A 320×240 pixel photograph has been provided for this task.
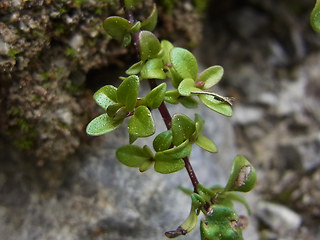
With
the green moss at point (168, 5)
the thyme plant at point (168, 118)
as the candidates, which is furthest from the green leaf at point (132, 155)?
the green moss at point (168, 5)

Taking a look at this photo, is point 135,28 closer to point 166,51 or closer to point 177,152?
point 166,51

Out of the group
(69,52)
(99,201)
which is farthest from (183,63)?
(99,201)

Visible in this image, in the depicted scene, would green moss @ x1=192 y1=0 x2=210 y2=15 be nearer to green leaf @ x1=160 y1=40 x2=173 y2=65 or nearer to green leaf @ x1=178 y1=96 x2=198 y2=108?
green leaf @ x1=160 y1=40 x2=173 y2=65

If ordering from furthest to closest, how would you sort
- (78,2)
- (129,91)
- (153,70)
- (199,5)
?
(199,5) → (78,2) → (153,70) → (129,91)

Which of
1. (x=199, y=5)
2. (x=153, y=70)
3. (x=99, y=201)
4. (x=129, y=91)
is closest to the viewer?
(x=129, y=91)

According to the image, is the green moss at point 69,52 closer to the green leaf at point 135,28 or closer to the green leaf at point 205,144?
the green leaf at point 135,28

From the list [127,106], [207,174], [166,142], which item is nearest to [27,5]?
[127,106]
